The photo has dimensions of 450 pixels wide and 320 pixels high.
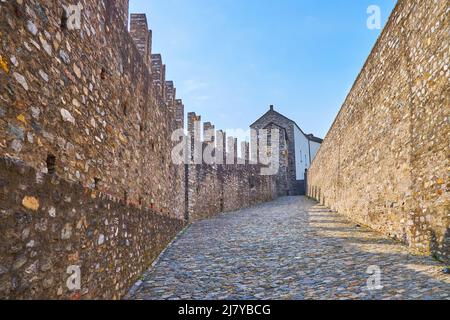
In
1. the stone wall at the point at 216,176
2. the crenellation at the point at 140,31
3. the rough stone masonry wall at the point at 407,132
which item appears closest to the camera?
the rough stone masonry wall at the point at 407,132

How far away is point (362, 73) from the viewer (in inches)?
433

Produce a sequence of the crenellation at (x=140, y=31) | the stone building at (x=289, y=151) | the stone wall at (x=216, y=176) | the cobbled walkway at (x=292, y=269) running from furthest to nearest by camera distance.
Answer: the stone building at (x=289, y=151) < the stone wall at (x=216, y=176) < the crenellation at (x=140, y=31) < the cobbled walkway at (x=292, y=269)

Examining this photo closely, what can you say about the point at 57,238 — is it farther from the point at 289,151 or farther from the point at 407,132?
the point at 289,151

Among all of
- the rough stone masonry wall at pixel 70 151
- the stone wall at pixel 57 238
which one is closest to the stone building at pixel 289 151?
the rough stone masonry wall at pixel 70 151

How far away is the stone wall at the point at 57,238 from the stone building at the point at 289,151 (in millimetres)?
26228

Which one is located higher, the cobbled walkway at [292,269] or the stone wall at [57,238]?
the stone wall at [57,238]

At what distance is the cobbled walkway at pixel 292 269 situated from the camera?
16.1ft

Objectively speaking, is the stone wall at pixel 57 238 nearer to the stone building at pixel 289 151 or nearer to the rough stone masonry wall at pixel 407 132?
the rough stone masonry wall at pixel 407 132

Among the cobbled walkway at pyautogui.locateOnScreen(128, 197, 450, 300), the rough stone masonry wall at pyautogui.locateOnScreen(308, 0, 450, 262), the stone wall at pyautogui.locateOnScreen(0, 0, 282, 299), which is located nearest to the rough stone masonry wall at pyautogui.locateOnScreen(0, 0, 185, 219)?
the stone wall at pyautogui.locateOnScreen(0, 0, 282, 299)

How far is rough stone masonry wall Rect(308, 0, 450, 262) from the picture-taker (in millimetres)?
5625

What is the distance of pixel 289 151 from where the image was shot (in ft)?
116

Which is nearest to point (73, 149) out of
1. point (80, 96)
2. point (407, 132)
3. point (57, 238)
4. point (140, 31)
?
point (80, 96)

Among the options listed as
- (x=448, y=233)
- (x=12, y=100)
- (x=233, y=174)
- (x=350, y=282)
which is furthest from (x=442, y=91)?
(x=233, y=174)

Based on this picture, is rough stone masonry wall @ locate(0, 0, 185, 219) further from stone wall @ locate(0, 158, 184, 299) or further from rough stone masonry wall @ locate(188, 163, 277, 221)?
rough stone masonry wall @ locate(188, 163, 277, 221)
